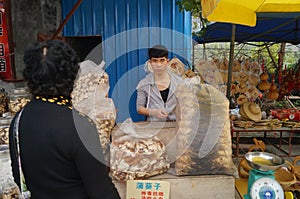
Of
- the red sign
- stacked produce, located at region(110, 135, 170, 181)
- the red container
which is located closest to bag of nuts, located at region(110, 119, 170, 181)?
stacked produce, located at region(110, 135, 170, 181)

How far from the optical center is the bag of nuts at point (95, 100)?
1.38 meters

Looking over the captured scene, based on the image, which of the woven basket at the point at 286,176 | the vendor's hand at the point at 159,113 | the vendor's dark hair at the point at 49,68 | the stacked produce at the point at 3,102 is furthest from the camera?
the stacked produce at the point at 3,102

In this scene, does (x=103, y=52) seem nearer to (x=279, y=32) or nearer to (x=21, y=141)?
(x=21, y=141)

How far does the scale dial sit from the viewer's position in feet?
4.27

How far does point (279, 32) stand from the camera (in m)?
4.53

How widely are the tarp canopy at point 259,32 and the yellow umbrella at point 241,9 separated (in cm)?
248

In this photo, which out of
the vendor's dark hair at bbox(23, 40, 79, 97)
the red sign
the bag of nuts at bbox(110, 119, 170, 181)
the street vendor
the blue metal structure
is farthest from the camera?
the blue metal structure

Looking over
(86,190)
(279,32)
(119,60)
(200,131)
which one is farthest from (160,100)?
(279,32)

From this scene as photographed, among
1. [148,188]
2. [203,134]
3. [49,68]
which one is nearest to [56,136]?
[49,68]

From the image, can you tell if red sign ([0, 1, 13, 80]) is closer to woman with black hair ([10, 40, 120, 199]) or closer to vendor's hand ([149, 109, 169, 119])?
vendor's hand ([149, 109, 169, 119])

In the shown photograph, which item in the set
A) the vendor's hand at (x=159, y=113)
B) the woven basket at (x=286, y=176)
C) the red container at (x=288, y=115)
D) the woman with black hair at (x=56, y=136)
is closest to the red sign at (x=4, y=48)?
the vendor's hand at (x=159, y=113)

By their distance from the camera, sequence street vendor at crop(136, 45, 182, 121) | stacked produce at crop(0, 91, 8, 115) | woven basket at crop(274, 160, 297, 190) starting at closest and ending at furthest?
1. woven basket at crop(274, 160, 297, 190)
2. stacked produce at crop(0, 91, 8, 115)
3. street vendor at crop(136, 45, 182, 121)

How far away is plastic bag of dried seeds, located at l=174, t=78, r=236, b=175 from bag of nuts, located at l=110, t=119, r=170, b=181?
0.37 ft

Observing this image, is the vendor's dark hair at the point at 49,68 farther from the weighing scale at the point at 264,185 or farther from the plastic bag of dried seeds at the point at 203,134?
the weighing scale at the point at 264,185
